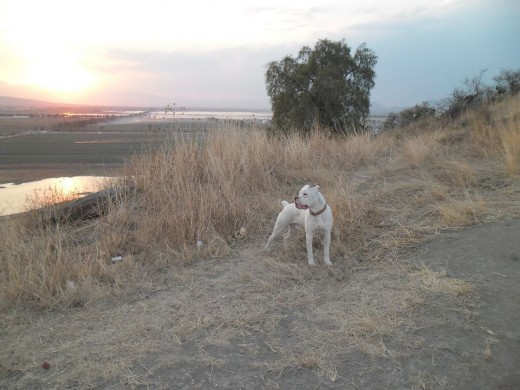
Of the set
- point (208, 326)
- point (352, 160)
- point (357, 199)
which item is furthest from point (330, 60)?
point (208, 326)

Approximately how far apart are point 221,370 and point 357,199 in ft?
13.4

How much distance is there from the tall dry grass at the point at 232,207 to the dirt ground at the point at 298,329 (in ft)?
1.36

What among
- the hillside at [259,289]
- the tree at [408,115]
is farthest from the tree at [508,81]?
the hillside at [259,289]

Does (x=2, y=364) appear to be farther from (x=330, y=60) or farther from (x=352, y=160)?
(x=330, y=60)

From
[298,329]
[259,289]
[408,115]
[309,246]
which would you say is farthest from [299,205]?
[408,115]

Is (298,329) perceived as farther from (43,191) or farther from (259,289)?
(43,191)

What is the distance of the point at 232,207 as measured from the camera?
19.1ft

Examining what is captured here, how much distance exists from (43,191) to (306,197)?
6.23 meters

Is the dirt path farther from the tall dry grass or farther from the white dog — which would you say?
the white dog

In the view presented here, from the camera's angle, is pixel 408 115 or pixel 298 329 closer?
pixel 298 329

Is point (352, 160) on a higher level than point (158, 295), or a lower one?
higher

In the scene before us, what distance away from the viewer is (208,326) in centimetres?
335

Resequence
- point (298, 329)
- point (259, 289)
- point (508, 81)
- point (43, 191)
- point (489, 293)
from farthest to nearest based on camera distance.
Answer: point (508, 81) < point (43, 191) < point (259, 289) < point (489, 293) < point (298, 329)

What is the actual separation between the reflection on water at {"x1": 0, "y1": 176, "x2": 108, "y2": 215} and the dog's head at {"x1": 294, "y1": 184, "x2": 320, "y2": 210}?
4.65 m
